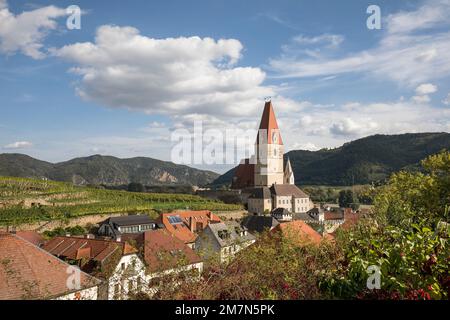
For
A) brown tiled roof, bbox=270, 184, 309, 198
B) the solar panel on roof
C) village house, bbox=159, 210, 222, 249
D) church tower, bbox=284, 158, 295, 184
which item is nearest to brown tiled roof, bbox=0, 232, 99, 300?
village house, bbox=159, 210, 222, 249

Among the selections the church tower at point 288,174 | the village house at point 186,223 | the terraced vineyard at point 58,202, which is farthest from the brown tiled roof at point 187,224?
the church tower at point 288,174

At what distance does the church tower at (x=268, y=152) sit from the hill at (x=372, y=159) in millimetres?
55427

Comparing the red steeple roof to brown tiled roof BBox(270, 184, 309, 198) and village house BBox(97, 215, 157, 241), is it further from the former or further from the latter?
village house BBox(97, 215, 157, 241)

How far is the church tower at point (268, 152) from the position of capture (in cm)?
7231

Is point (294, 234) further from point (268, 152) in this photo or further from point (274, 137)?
point (274, 137)

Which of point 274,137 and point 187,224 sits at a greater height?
point 274,137

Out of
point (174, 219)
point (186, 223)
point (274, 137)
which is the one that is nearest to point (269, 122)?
point (274, 137)

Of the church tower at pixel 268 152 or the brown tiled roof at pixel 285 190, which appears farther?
the church tower at pixel 268 152

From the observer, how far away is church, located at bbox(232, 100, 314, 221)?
6656cm

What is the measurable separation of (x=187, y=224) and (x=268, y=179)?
34421 millimetres

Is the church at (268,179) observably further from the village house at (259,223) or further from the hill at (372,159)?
the hill at (372,159)

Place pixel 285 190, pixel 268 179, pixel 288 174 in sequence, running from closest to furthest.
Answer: pixel 285 190, pixel 268 179, pixel 288 174

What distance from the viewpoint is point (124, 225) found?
40.0 m
